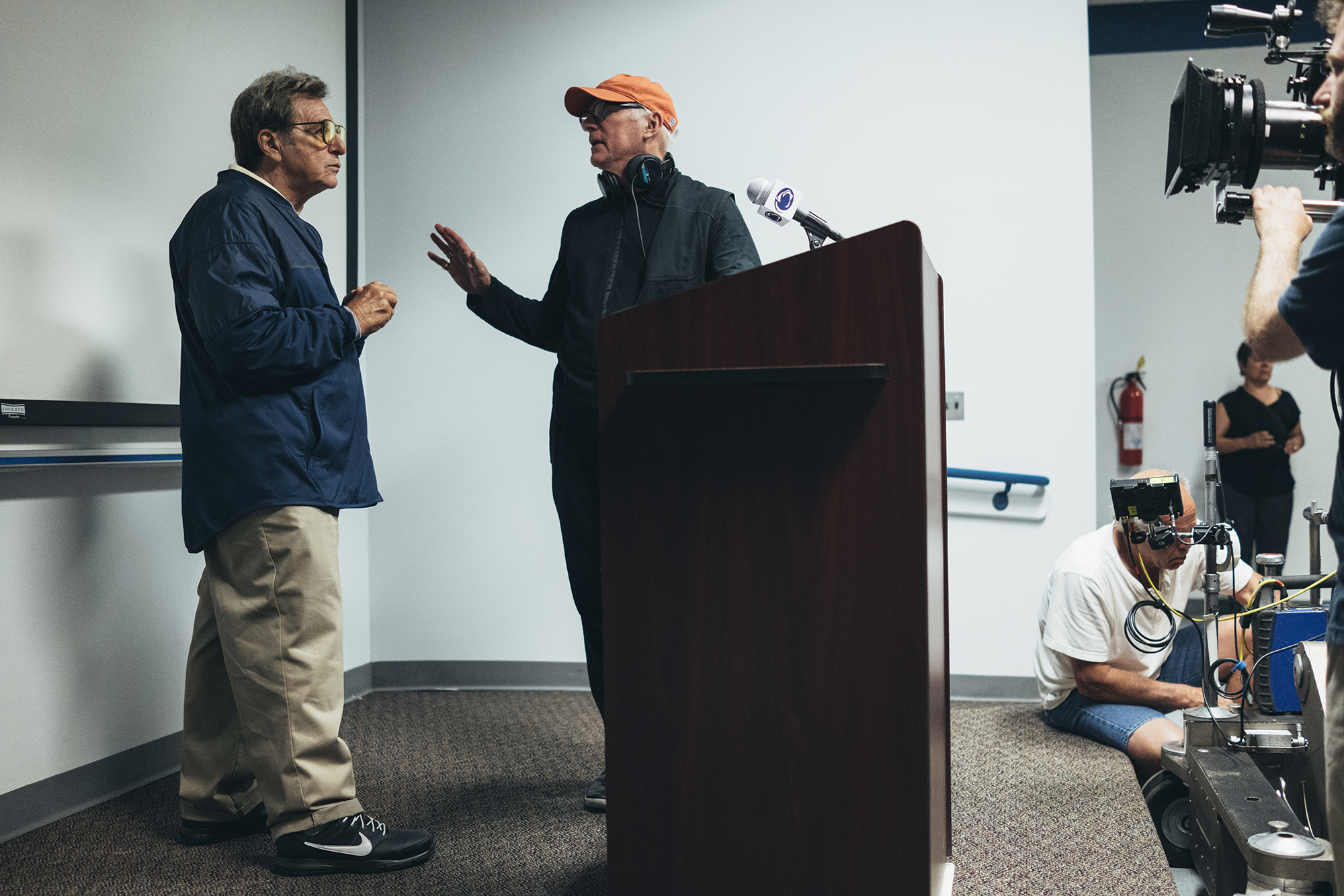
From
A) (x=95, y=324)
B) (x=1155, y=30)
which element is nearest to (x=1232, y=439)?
(x=1155, y=30)

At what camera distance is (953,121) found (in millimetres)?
3090

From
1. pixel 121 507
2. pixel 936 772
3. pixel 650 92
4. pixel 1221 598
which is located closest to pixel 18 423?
pixel 121 507

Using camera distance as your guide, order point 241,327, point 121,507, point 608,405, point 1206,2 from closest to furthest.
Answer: point 608,405
point 241,327
point 121,507
point 1206,2

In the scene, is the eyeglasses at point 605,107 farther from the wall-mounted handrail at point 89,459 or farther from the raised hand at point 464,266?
the wall-mounted handrail at point 89,459

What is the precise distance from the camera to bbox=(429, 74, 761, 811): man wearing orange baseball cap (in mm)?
1939

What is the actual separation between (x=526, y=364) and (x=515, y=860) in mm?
1818

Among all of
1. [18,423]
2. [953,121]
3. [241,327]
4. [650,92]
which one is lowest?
[18,423]

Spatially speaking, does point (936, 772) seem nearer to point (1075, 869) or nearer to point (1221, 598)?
point (1075, 869)

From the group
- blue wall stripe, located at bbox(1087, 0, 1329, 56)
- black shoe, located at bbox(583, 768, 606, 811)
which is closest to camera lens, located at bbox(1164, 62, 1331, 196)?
black shoe, located at bbox(583, 768, 606, 811)

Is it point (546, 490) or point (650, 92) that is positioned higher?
point (650, 92)

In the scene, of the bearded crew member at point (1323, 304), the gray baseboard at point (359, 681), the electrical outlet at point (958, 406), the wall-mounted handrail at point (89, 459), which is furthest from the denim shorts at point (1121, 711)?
the wall-mounted handrail at point (89, 459)

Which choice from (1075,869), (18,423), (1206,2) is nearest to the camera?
(1075,869)

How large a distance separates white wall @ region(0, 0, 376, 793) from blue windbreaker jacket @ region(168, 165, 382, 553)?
1.40 ft

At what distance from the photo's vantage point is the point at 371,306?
187cm
